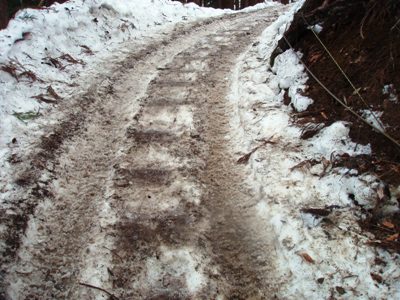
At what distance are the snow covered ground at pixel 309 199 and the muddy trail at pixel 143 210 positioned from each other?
194 mm

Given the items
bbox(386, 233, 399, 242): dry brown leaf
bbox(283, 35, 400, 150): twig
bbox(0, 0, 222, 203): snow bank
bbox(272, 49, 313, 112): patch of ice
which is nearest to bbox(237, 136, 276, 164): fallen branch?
bbox(272, 49, 313, 112): patch of ice

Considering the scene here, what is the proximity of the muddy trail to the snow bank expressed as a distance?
0.40m

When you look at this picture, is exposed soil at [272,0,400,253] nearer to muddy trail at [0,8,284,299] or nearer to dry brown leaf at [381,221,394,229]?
dry brown leaf at [381,221,394,229]

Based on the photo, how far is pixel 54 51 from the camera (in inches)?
243

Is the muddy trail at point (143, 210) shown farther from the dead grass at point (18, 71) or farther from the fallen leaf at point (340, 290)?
the dead grass at point (18, 71)

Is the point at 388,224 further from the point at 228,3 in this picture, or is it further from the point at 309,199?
the point at 228,3

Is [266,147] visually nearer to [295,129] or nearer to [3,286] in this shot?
[295,129]

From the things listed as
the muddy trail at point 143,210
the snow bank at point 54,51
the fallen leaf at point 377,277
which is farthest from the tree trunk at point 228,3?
A: the fallen leaf at point 377,277

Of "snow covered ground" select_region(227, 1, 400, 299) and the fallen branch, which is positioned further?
the fallen branch

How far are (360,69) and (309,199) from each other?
1.77 metres

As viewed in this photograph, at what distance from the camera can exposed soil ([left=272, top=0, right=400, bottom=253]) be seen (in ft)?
11.1

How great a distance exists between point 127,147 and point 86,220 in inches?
48.1

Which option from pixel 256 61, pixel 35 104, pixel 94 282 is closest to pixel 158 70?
pixel 256 61

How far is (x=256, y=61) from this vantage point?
6508mm
